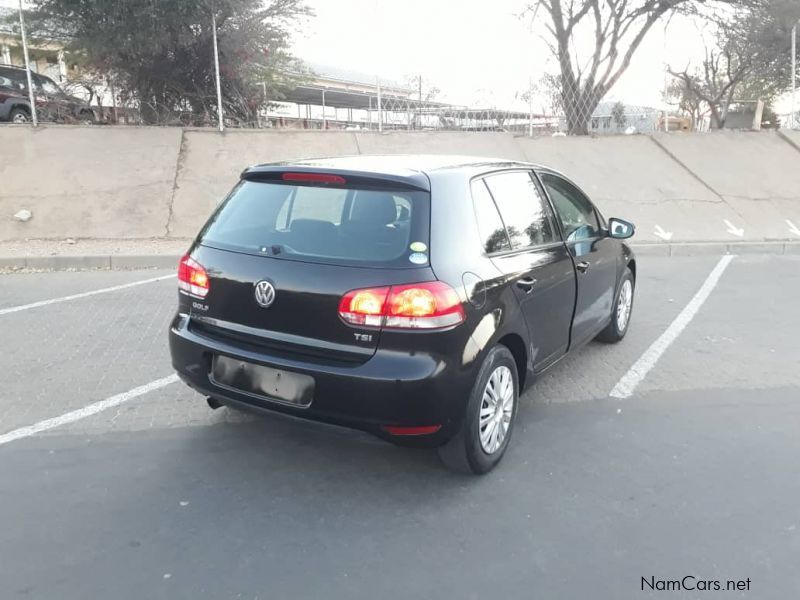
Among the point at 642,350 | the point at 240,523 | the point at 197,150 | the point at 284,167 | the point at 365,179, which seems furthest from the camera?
the point at 197,150

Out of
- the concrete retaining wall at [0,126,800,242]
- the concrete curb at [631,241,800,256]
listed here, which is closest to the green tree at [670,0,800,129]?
the concrete retaining wall at [0,126,800,242]

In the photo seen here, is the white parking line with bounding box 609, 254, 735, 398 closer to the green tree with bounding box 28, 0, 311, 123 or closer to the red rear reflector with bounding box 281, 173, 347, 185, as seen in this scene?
the red rear reflector with bounding box 281, 173, 347, 185

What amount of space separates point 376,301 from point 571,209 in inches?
87.9

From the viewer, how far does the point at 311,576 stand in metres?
2.65

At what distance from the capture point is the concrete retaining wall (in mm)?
10211

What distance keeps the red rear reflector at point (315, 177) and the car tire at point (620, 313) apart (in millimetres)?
2875

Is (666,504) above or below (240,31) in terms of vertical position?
below

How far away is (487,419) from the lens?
341 cm

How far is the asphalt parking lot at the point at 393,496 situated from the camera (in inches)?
105

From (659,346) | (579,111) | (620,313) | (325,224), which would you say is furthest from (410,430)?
(579,111)

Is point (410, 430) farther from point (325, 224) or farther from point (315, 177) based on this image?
point (315, 177)

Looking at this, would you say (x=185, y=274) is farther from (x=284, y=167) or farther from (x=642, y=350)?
(x=642, y=350)

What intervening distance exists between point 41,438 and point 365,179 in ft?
7.81

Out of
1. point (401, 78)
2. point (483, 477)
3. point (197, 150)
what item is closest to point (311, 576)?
point (483, 477)
